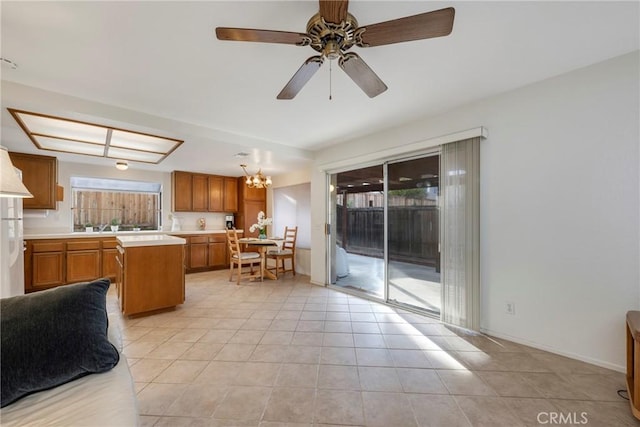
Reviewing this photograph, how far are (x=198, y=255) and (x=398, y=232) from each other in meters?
4.51

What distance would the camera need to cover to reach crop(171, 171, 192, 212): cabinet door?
566 cm

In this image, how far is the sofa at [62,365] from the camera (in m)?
0.96

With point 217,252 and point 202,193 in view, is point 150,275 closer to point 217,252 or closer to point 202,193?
point 217,252

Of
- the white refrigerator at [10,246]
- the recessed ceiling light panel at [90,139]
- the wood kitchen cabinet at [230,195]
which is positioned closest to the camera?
the white refrigerator at [10,246]

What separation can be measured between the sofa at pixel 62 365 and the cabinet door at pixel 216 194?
5145mm

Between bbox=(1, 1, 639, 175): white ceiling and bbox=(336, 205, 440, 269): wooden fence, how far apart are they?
4.12 ft

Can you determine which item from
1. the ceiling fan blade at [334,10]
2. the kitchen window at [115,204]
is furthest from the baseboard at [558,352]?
the kitchen window at [115,204]

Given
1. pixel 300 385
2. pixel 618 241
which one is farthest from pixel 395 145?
pixel 300 385

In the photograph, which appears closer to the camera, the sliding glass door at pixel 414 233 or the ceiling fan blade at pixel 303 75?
the ceiling fan blade at pixel 303 75

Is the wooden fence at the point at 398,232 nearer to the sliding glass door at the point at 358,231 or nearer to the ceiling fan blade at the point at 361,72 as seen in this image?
the sliding glass door at the point at 358,231

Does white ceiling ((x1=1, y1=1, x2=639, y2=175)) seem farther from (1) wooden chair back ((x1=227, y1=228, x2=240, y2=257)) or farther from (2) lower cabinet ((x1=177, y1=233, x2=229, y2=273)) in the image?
(2) lower cabinet ((x1=177, y1=233, x2=229, y2=273))

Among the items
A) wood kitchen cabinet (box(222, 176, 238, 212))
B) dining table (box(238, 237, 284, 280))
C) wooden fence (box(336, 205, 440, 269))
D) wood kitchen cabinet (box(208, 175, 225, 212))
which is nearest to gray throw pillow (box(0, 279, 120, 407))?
wooden fence (box(336, 205, 440, 269))

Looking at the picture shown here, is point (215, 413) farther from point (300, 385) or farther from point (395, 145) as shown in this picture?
point (395, 145)

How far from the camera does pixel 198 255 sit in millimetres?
5699
